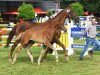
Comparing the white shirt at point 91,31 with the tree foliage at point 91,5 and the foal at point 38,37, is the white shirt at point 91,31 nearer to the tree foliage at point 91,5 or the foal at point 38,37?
the foal at point 38,37

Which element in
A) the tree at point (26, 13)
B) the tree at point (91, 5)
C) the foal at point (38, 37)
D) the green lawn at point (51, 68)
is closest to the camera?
the green lawn at point (51, 68)

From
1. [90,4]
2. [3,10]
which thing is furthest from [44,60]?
[3,10]

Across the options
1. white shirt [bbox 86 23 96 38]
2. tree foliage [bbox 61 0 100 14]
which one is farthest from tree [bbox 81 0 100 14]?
white shirt [bbox 86 23 96 38]

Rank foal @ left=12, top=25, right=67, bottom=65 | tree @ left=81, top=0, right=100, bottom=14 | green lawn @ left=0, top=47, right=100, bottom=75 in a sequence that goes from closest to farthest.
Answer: green lawn @ left=0, top=47, right=100, bottom=75 → foal @ left=12, top=25, right=67, bottom=65 → tree @ left=81, top=0, right=100, bottom=14

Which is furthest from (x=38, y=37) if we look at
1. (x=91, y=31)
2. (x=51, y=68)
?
(x=91, y=31)

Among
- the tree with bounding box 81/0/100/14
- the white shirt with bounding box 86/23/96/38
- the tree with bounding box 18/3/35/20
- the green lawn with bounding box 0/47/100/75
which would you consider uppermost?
the white shirt with bounding box 86/23/96/38

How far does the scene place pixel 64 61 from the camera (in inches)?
581

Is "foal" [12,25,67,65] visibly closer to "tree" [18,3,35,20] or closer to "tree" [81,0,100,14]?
"tree" [18,3,35,20]

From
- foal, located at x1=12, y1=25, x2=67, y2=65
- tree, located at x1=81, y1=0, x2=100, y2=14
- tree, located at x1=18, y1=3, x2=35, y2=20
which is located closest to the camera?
Result: foal, located at x1=12, y1=25, x2=67, y2=65

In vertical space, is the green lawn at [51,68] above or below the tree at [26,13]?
above

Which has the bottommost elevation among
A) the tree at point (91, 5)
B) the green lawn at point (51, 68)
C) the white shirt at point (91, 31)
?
the tree at point (91, 5)

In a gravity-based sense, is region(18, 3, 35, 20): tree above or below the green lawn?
below

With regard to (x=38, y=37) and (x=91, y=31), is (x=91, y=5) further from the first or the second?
(x=38, y=37)

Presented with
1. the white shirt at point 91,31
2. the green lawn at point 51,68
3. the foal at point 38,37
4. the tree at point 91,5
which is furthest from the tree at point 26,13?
the foal at point 38,37
